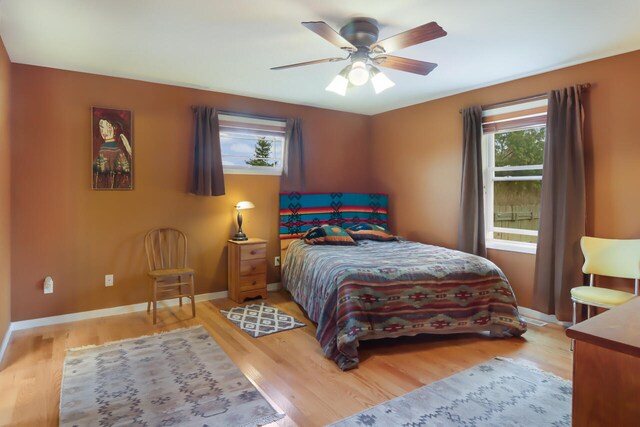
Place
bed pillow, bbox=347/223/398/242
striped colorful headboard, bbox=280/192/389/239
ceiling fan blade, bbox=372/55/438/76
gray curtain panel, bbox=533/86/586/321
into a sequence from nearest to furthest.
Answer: ceiling fan blade, bbox=372/55/438/76, gray curtain panel, bbox=533/86/586/321, bed pillow, bbox=347/223/398/242, striped colorful headboard, bbox=280/192/389/239

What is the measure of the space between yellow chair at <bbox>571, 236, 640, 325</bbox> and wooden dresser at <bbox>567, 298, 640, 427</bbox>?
2.21 metres

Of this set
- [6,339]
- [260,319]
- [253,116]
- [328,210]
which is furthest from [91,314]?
[328,210]

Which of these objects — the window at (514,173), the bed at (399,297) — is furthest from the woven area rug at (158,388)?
the window at (514,173)

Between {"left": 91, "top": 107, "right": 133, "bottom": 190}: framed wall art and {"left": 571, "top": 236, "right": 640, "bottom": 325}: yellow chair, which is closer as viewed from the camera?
{"left": 571, "top": 236, "right": 640, "bottom": 325}: yellow chair

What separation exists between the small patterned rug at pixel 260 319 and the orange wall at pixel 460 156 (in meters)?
2.14

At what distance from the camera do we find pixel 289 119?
4.82 m

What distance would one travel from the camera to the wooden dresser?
3.09ft

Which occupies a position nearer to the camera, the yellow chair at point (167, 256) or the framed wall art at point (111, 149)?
the framed wall art at point (111, 149)

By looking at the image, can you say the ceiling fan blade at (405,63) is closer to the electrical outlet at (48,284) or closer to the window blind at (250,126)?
A: the window blind at (250,126)

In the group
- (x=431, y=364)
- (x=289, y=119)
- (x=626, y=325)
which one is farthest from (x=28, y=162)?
(x=626, y=325)

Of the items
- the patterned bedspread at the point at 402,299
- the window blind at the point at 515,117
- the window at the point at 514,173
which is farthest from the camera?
the window at the point at 514,173

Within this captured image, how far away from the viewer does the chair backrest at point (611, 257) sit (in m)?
2.98

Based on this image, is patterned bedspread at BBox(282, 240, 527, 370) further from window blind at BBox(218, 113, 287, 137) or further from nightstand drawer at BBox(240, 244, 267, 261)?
window blind at BBox(218, 113, 287, 137)

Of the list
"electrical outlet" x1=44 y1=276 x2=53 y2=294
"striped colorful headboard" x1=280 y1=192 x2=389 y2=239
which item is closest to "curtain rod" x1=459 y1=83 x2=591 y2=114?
"striped colorful headboard" x1=280 y1=192 x2=389 y2=239
